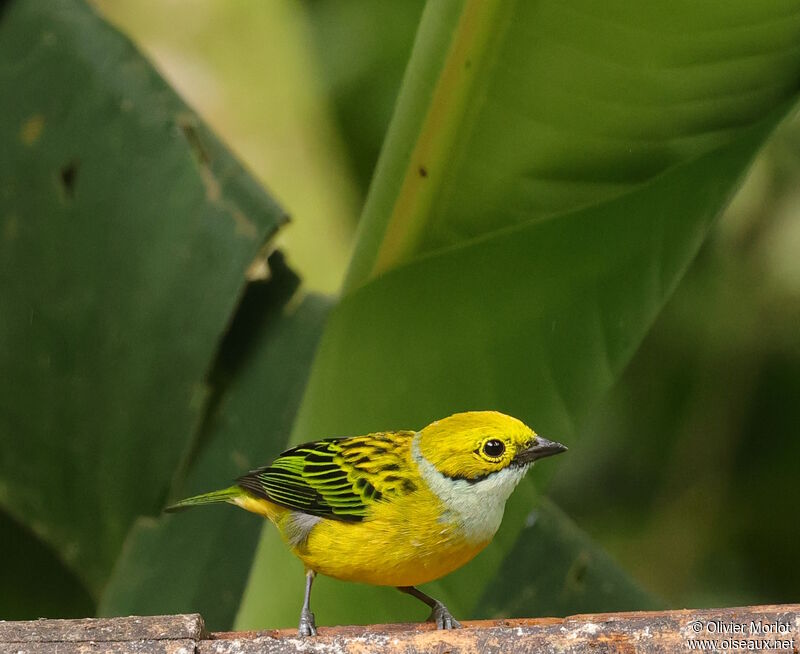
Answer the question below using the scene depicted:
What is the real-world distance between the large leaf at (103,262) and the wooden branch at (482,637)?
1251mm

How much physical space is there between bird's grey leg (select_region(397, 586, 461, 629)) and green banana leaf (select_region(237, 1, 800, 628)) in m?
0.16

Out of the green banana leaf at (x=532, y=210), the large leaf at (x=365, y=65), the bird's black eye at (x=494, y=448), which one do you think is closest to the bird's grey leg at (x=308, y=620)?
the green banana leaf at (x=532, y=210)

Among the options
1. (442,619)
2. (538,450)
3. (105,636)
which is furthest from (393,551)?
(105,636)

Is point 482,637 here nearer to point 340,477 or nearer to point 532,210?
point 340,477

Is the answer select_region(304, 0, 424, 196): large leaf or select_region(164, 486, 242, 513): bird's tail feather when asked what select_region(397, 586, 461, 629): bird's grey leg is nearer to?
select_region(164, 486, 242, 513): bird's tail feather

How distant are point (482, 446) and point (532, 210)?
514mm

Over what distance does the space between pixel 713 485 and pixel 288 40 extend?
259 centimetres

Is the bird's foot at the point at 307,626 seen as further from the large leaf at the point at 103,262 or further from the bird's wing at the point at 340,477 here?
the large leaf at the point at 103,262

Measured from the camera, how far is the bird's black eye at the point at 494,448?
176 cm

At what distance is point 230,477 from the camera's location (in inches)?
116

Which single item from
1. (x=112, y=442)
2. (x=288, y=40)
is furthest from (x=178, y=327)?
(x=288, y=40)

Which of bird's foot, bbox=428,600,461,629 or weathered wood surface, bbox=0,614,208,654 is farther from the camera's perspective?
bird's foot, bbox=428,600,461,629

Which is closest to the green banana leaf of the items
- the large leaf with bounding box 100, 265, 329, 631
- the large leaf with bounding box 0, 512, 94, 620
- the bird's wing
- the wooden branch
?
the bird's wing

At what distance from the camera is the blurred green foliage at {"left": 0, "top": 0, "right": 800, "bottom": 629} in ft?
6.59
